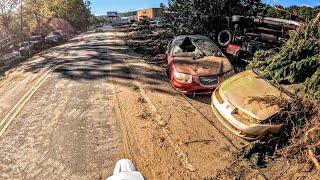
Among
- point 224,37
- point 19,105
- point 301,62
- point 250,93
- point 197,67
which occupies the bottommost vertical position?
point 19,105

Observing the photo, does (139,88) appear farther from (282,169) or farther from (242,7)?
(242,7)

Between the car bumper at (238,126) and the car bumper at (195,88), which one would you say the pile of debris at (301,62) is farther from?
the car bumper at (195,88)

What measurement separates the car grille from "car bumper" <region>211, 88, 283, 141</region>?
1.59 metres

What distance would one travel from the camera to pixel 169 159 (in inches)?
243

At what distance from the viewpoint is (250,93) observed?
283 inches

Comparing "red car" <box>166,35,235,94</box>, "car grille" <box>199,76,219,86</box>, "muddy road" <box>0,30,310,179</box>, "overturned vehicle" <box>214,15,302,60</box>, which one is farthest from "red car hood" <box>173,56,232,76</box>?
"overturned vehicle" <box>214,15,302,60</box>

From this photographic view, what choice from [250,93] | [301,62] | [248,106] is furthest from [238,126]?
[301,62]

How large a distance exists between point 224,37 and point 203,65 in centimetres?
703

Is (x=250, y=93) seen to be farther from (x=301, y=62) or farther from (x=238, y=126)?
(x=301, y=62)

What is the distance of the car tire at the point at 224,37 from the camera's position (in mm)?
15945

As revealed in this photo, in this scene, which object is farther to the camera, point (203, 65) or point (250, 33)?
point (250, 33)

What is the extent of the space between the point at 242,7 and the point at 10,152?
13.1 m

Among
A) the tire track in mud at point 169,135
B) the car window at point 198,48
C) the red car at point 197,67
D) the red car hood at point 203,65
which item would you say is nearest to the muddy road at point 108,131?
the tire track in mud at point 169,135

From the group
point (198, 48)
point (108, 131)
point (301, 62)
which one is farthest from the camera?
point (198, 48)
